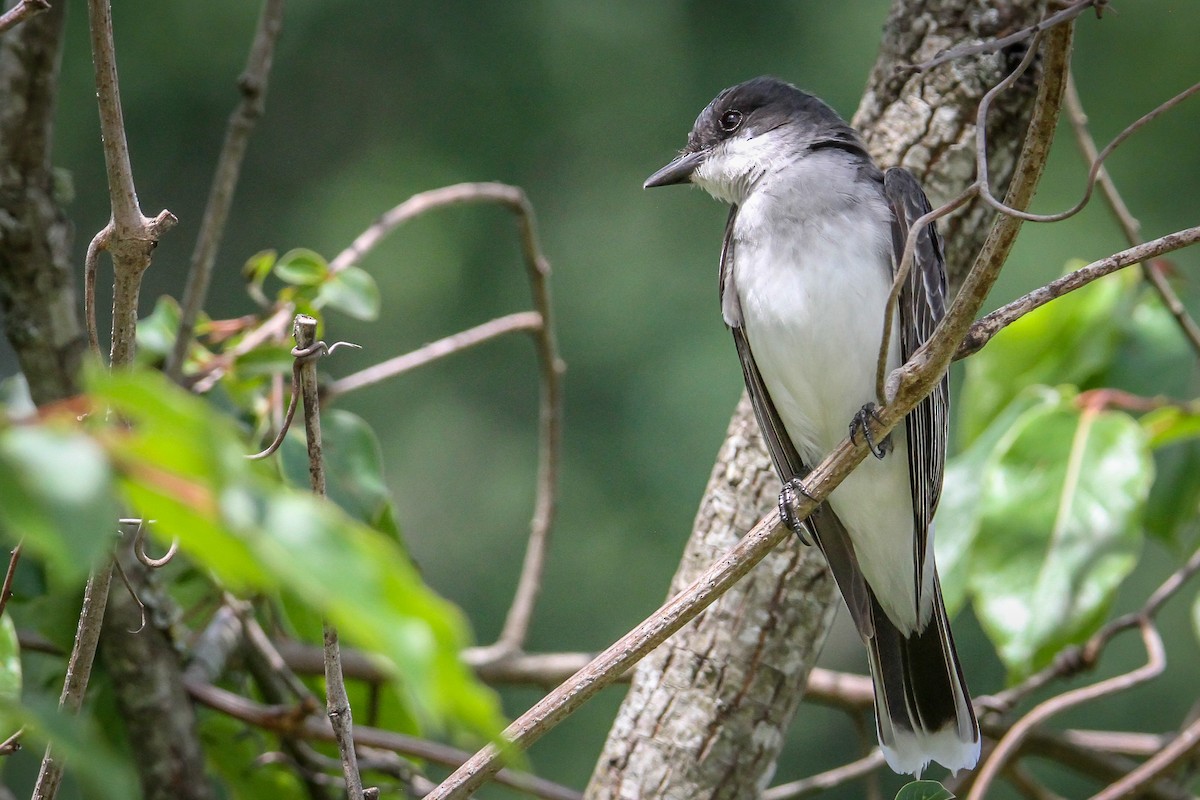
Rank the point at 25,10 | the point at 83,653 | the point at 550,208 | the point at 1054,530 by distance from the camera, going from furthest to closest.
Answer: the point at 550,208 < the point at 1054,530 < the point at 83,653 < the point at 25,10

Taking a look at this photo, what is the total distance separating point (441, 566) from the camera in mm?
8648

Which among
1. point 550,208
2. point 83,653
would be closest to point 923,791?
point 83,653

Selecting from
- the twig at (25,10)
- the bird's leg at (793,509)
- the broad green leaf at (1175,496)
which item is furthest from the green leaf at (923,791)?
the broad green leaf at (1175,496)

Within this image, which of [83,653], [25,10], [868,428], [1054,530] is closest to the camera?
[25,10]

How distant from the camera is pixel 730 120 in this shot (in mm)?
3023

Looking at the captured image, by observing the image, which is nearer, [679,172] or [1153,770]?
[1153,770]

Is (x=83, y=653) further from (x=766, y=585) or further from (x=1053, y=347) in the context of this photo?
(x=1053, y=347)

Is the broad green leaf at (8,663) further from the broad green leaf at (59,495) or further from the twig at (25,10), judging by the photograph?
the broad green leaf at (59,495)

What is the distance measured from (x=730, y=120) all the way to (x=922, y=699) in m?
1.43

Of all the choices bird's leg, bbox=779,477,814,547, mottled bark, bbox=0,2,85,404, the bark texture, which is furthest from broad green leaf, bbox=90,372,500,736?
mottled bark, bbox=0,2,85,404

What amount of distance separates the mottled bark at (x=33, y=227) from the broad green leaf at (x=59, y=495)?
181cm

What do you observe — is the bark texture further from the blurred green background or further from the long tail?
the blurred green background

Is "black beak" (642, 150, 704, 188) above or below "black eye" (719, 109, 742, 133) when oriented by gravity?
below

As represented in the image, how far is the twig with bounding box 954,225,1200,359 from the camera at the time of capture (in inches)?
60.6
